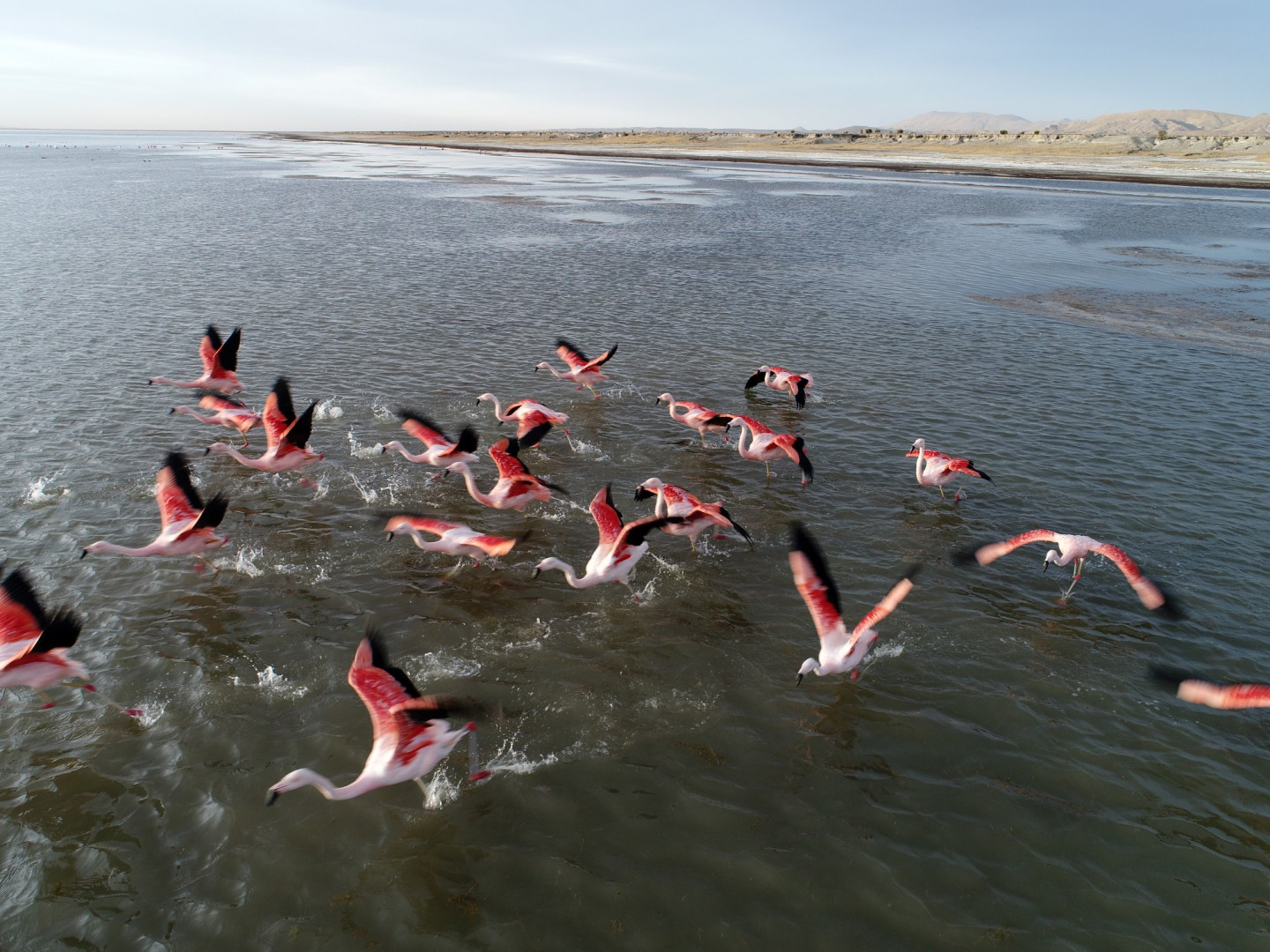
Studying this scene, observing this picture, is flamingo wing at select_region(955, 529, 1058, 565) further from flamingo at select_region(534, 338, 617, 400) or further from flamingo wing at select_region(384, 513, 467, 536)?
flamingo at select_region(534, 338, 617, 400)

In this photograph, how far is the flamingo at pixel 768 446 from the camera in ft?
38.0

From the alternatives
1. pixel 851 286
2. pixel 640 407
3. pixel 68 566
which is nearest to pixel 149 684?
pixel 68 566

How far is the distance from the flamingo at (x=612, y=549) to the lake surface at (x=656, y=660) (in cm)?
58

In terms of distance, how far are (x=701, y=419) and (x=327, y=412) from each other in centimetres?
764

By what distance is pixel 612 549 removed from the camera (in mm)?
8680

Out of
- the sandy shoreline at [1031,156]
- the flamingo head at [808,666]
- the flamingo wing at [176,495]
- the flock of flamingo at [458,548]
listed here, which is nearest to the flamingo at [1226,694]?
the flock of flamingo at [458,548]

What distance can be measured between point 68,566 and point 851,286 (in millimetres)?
25154

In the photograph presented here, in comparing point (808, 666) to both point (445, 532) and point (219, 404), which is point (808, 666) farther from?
point (219, 404)

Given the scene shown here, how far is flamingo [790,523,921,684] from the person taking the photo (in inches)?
292

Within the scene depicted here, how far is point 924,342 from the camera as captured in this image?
66.4 ft

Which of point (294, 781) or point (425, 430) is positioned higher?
point (425, 430)

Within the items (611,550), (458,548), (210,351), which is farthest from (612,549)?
(210,351)

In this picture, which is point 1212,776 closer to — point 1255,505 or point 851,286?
point 1255,505

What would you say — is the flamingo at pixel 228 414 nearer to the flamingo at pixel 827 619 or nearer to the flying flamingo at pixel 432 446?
the flying flamingo at pixel 432 446
